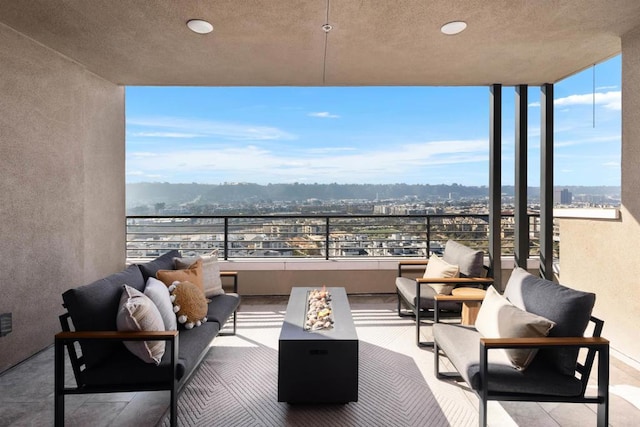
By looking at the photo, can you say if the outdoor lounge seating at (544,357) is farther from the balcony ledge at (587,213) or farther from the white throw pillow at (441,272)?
the balcony ledge at (587,213)

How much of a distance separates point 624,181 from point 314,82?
3212 millimetres

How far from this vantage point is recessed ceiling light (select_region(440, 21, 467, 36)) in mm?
2793

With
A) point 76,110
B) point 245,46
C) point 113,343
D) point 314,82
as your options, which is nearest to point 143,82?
point 76,110

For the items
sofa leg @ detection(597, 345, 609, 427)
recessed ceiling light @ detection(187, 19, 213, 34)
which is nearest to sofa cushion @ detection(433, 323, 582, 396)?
sofa leg @ detection(597, 345, 609, 427)

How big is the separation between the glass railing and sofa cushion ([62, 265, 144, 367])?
2.96 metres

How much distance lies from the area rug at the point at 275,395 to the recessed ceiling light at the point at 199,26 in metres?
2.70

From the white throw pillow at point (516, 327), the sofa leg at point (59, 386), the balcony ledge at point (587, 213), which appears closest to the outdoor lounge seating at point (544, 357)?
the white throw pillow at point (516, 327)

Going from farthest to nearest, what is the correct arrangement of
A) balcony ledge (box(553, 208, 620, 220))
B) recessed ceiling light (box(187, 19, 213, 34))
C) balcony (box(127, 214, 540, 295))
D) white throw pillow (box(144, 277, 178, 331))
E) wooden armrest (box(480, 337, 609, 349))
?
balcony (box(127, 214, 540, 295)), balcony ledge (box(553, 208, 620, 220)), recessed ceiling light (box(187, 19, 213, 34)), white throw pillow (box(144, 277, 178, 331)), wooden armrest (box(480, 337, 609, 349))

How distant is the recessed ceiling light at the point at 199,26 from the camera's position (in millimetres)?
2776

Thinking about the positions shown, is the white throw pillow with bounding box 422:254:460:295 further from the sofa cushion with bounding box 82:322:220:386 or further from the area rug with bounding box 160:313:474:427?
the sofa cushion with bounding box 82:322:220:386

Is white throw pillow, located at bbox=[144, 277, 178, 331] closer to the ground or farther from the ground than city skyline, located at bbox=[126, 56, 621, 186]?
closer to the ground

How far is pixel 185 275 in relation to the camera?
2920mm

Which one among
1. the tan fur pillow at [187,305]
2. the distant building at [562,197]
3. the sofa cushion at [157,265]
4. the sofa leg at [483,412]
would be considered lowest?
the sofa leg at [483,412]

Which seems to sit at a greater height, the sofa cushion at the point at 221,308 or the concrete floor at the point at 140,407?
the sofa cushion at the point at 221,308
